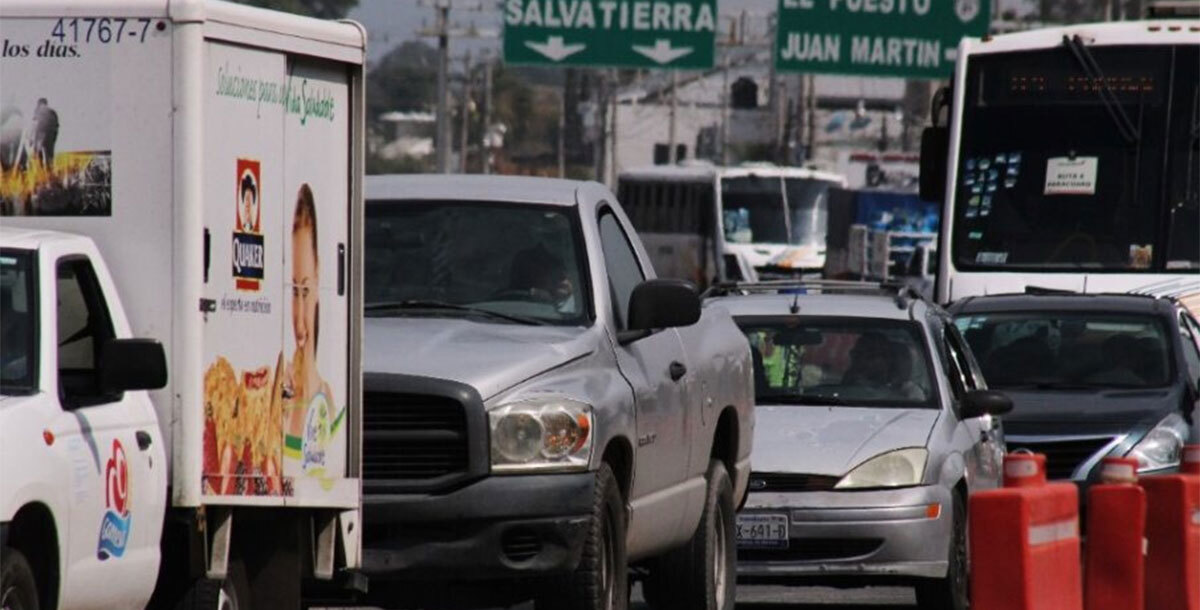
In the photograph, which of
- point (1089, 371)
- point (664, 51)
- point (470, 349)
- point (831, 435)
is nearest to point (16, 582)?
point (470, 349)

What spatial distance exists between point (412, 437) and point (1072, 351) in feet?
25.5

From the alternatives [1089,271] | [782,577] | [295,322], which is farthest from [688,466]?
[1089,271]

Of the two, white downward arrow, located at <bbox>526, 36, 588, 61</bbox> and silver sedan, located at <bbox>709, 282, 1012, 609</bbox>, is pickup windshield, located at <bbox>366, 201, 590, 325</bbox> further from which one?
white downward arrow, located at <bbox>526, 36, 588, 61</bbox>

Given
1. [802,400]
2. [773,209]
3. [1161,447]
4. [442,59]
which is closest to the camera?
[802,400]

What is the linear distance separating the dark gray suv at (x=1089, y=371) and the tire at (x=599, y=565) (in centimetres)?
549

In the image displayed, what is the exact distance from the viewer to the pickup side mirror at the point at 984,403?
13.6 m

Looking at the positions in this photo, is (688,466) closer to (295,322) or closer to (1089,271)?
(295,322)

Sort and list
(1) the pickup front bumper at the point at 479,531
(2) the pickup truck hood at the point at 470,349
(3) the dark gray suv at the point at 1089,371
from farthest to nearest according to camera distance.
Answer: (3) the dark gray suv at the point at 1089,371
(2) the pickup truck hood at the point at 470,349
(1) the pickup front bumper at the point at 479,531

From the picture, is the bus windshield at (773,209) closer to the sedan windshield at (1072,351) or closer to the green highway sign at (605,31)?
the green highway sign at (605,31)

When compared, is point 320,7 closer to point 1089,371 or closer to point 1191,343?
point 1191,343

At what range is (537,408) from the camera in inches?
382

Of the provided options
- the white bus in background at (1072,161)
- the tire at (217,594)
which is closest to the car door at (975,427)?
the tire at (217,594)

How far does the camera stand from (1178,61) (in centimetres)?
2111

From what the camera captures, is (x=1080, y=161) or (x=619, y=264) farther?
(x=1080, y=161)
